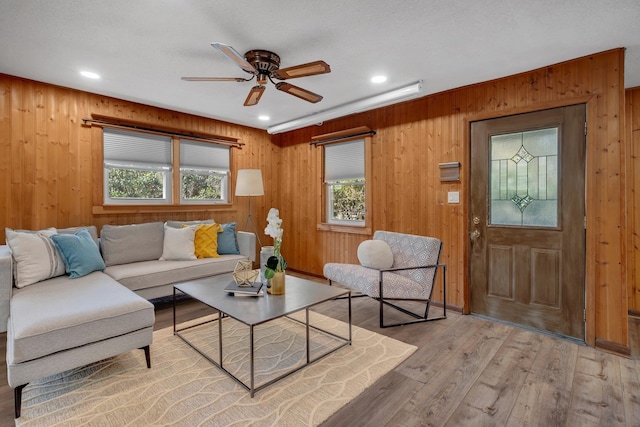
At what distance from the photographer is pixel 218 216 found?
15.7 feet

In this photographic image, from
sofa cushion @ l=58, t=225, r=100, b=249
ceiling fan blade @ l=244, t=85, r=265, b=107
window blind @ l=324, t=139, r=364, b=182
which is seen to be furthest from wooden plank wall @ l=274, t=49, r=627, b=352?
sofa cushion @ l=58, t=225, r=100, b=249

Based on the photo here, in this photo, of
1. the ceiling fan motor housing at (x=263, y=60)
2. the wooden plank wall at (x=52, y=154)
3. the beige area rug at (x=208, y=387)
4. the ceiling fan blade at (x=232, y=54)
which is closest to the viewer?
the beige area rug at (x=208, y=387)

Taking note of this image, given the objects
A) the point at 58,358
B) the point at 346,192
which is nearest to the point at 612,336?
the point at 346,192

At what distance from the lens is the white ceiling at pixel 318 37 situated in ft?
6.57

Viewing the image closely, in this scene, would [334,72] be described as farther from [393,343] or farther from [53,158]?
[53,158]

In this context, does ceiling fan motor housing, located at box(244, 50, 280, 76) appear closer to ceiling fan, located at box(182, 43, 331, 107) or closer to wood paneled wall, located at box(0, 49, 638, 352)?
ceiling fan, located at box(182, 43, 331, 107)

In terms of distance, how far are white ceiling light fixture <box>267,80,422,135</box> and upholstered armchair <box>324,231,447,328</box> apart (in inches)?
60.5

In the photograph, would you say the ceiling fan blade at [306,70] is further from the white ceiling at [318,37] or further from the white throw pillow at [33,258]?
the white throw pillow at [33,258]

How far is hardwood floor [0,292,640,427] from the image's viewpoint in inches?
68.9

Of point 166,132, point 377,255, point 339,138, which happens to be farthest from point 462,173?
point 166,132

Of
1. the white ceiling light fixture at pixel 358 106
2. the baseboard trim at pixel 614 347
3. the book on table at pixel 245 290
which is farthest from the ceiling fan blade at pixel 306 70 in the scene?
the baseboard trim at pixel 614 347

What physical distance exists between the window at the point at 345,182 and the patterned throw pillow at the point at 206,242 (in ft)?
5.74

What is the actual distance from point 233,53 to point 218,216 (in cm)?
314

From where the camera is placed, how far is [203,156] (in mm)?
4609
